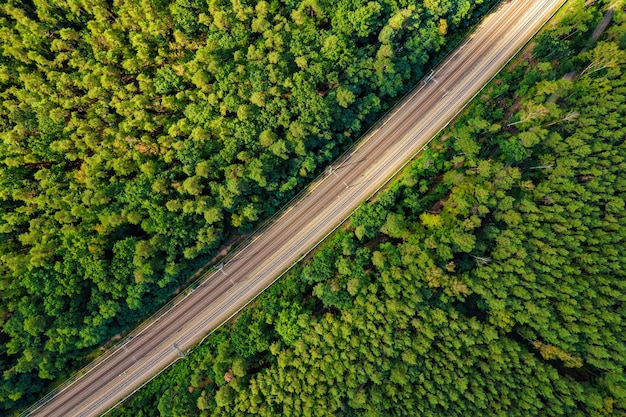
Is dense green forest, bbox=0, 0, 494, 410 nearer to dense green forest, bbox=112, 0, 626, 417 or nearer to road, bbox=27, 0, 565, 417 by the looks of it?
road, bbox=27, 0, 565, 417

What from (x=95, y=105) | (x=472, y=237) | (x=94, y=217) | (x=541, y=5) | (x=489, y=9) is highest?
(x=95, y=105)

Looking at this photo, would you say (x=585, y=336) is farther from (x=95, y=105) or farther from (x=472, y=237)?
(x=95, y=105)

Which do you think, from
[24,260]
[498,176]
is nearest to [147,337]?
[24,260]

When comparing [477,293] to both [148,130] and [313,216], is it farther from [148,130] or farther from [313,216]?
[148,130]

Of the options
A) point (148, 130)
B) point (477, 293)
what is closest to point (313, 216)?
point (477, 293)

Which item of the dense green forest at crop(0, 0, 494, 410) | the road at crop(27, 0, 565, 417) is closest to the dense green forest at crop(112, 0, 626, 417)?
the road at crop(27, 0, 565, 417)

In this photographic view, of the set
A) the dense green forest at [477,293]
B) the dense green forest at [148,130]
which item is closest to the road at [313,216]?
the dense green forest at [477,293]

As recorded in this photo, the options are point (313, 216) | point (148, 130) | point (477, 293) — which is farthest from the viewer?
point (313, 216)
